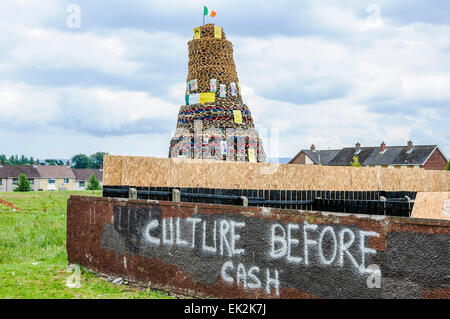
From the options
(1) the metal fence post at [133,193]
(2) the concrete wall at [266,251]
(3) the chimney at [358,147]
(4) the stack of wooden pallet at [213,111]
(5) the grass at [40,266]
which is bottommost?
(5) the grass at [40,266]

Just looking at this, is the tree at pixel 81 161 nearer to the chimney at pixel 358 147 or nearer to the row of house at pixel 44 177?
the row of house at pixel 44 177

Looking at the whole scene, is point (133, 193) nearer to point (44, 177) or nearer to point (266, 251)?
point (266, 251)

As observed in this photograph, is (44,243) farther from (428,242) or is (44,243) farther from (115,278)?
(428,242)

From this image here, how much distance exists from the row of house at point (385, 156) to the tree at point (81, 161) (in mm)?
78123

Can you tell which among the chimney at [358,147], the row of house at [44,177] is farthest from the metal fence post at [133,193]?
the row of house at [44,177]

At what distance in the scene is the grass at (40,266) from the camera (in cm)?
743

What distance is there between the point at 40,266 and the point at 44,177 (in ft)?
290

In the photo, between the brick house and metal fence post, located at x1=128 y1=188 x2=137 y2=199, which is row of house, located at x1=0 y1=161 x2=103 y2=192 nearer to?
the brick house

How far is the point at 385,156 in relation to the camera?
7275 cm

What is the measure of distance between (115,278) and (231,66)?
8.63m

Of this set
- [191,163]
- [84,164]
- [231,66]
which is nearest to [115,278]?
[191,163]

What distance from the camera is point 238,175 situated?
37.0 feet

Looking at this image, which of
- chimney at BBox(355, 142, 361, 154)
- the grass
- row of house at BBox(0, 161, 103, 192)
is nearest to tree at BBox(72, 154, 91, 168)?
row of house at BBox(0, 161, 103, 192)

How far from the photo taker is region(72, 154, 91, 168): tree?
459 feet
